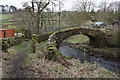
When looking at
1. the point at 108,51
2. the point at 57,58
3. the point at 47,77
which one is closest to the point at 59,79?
the point at 47,77

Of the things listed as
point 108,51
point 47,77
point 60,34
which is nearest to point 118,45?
point 108,51

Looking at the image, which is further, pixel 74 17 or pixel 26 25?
pixel 74 17

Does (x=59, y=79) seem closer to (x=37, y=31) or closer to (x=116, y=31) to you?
(x=37, y=31)

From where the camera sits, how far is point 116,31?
16.4 meters

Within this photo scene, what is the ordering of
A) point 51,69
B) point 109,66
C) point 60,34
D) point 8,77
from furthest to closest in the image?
point 60,34
point 109,66
point 51,69
point 8,77

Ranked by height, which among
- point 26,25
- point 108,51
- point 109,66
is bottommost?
point 109,66

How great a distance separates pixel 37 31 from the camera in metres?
17.1

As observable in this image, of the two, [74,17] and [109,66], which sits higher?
[74,17]

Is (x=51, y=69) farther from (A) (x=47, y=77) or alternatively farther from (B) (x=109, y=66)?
(B) (x=109, y=66)

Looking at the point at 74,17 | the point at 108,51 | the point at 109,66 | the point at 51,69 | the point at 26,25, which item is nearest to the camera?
the point at 51,69

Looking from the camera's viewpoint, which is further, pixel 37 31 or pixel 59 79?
pixel 37 31

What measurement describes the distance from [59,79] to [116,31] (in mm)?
15409

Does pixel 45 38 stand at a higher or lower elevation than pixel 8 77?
higher

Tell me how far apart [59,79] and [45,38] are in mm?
10964
